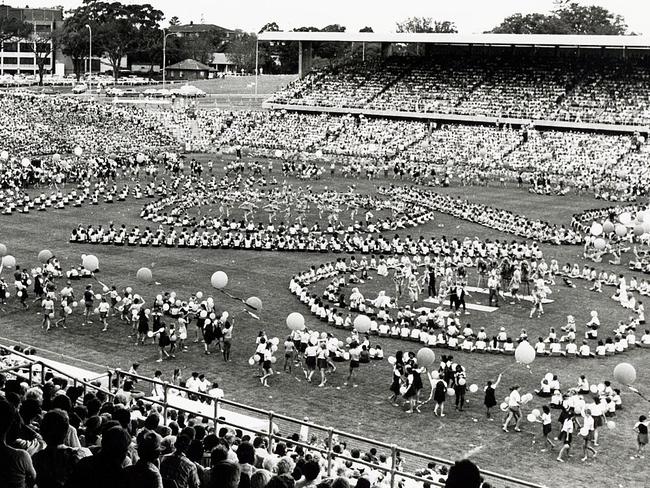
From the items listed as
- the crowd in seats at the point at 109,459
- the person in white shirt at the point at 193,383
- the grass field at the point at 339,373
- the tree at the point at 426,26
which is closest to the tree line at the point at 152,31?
the tree at the point at 426,26

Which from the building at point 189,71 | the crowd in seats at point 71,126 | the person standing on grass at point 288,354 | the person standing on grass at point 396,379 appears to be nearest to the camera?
the person standing on grass at point 396,379

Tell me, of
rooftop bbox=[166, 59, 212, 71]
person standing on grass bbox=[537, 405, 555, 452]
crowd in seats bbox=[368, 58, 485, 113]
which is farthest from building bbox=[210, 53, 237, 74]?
person standing on grass bbox=[537, 405, 555, 452]

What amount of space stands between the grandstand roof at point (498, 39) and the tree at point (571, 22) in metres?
36.9

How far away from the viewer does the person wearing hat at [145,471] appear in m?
6.84

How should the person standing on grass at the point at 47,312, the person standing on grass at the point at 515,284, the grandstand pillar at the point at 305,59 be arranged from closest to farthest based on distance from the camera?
the person standing on grass at the point at 47,312 < the person standing on grass at the point at 515,284 < the grandstand pillar at the point at 305,59

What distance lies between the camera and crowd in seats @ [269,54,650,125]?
219 ft

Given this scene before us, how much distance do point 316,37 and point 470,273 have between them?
2220 inches

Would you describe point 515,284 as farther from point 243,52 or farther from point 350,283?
point 243,52

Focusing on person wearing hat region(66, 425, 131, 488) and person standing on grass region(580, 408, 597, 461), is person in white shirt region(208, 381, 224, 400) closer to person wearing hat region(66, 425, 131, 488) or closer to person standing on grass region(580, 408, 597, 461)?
person standing on grass region(580, 408, 597, 461)

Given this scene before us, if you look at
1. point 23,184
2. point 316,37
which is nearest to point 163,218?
point 23,184

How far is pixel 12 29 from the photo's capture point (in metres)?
114

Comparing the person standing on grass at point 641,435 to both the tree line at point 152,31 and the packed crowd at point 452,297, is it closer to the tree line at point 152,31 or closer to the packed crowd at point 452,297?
the packed crowd at point 452,297

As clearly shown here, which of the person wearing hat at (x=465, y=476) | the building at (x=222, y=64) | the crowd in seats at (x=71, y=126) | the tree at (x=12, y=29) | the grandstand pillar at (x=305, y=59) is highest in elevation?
the tree at (x=12, y=29)

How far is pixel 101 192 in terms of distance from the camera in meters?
48.6
